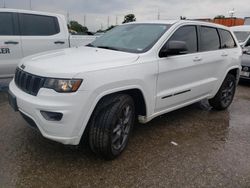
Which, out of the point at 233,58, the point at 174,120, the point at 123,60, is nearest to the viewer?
the point at 123,60

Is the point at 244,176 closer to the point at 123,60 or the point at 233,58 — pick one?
the point at 123,60

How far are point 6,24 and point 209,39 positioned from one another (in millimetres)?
4128

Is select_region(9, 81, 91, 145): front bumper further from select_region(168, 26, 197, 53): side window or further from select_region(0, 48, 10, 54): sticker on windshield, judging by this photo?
select_region(0, 48, 10, 54): sticker on windshield

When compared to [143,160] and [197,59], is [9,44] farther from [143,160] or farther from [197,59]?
[143,160]

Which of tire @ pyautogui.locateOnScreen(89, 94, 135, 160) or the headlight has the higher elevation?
the headlight

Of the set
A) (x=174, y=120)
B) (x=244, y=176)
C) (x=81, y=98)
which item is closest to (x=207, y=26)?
(x=174, y=120)

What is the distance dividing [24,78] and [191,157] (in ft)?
7.58

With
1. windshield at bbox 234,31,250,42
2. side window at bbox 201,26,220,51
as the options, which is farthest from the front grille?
windshield at bbox 234,31,250,42

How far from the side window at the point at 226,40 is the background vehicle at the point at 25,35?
3.50 m

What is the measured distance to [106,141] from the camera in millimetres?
3029

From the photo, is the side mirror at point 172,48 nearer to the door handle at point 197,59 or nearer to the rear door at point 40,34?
the door handle at point 197,59

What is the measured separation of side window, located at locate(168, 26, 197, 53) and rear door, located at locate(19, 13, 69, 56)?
10.5 feet

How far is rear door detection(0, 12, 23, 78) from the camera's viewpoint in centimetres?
554

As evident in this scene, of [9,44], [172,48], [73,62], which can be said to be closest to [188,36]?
[172,48]
